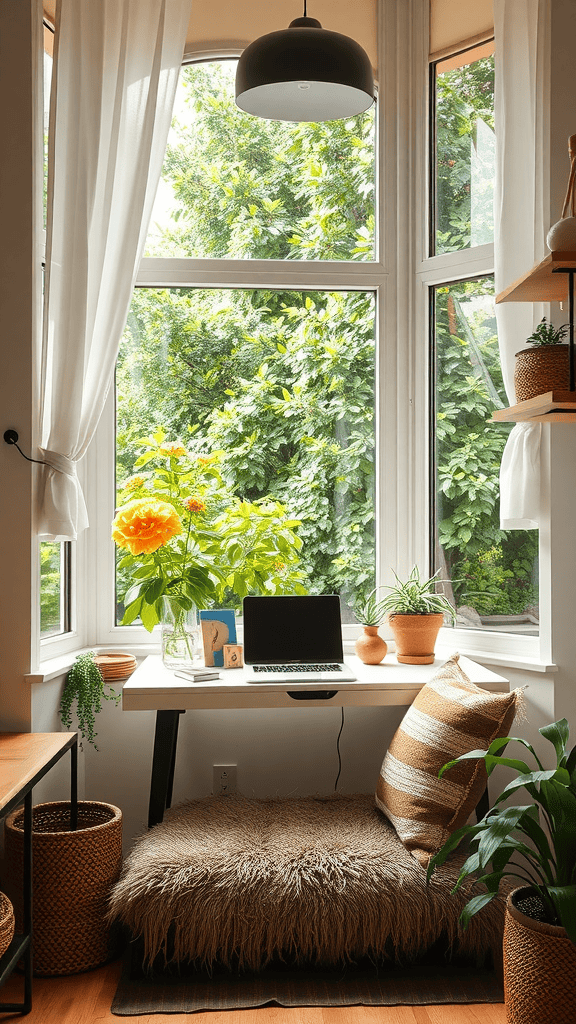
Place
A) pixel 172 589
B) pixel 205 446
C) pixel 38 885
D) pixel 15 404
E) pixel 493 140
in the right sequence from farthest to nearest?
pixel 205 446 < pixel 493 140 < pixel 172 589 < pixel 15 404 < pixel 38 885

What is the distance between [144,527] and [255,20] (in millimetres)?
1984

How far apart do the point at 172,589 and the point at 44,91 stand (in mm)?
1665

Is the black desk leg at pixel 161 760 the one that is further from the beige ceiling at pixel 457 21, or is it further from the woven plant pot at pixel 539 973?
the beige ceiling at pixel 457 21

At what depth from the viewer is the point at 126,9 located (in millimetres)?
2789

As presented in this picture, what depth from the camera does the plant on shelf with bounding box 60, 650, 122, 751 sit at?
280cm

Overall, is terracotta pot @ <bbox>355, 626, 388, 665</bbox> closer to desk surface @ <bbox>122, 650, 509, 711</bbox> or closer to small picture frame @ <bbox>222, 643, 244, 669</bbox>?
desk surface @ <bbox>122, 650, 509, 711</bbox>

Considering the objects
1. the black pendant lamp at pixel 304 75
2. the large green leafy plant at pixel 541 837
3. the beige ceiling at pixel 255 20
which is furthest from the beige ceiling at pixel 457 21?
the large green leafy plant at pixel 541 837

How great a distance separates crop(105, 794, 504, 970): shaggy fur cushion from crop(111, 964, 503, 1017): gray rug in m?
0.05

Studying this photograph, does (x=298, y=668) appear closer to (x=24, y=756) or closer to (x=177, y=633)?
(x=177, y=633)

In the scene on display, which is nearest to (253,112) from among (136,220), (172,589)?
(136,220)

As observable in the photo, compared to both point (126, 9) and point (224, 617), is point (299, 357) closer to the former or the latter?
point (224, 617)

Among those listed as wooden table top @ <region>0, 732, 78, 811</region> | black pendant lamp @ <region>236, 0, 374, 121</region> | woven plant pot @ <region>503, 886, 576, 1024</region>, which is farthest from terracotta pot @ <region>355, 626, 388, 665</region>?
black pendant lamp @ <region>236, 0, 374, 121</region>

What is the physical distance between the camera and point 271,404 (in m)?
3.24

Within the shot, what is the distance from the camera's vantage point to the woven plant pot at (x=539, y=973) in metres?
1.81
